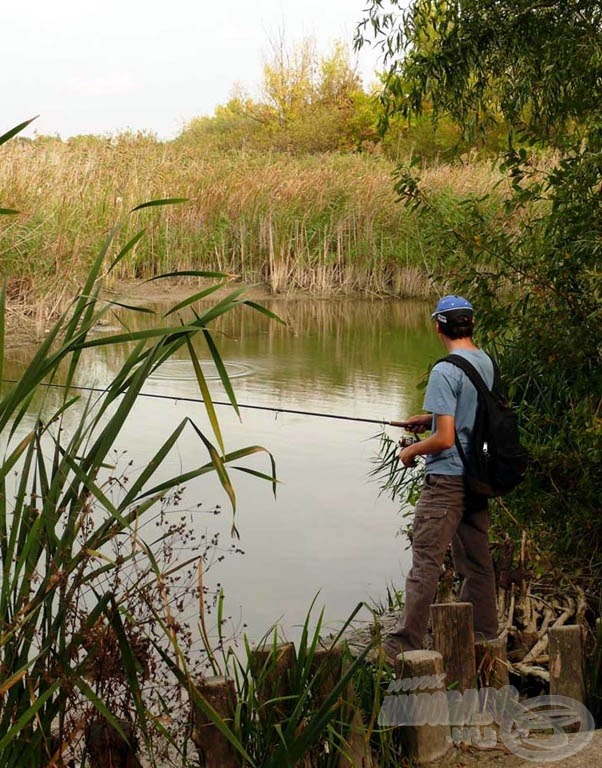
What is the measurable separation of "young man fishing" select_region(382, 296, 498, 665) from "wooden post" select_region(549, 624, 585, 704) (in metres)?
0.83

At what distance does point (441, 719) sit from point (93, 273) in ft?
5.00

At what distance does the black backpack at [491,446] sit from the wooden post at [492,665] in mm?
856

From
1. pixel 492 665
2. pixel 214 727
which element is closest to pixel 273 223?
pixel 492 665

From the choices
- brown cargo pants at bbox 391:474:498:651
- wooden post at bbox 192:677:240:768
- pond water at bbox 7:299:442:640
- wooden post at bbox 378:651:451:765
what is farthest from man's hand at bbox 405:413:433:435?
Answer: wooden post at bbox 192:677:240:768

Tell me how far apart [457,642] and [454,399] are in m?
1.05

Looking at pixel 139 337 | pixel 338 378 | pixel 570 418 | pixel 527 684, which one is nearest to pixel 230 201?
pixel 338 378

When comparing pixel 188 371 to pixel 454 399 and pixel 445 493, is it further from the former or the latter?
pixel 454 399

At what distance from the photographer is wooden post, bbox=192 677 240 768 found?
9.70 feet

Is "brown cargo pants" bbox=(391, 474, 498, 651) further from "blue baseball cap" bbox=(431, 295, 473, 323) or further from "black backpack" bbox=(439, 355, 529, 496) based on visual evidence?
"blue baseball cap" bbox=(431, 295, 473, 323)

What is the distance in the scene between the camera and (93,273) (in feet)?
9.23

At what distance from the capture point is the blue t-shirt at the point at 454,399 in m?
4.23

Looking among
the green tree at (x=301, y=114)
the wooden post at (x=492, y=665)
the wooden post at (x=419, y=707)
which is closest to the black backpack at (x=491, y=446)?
the wooden post at (x=492, y=665)

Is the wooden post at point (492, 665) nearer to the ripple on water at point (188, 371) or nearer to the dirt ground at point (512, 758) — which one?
the dirt ground at point (512, 758)

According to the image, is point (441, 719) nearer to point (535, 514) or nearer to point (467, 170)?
point (535, 514)
